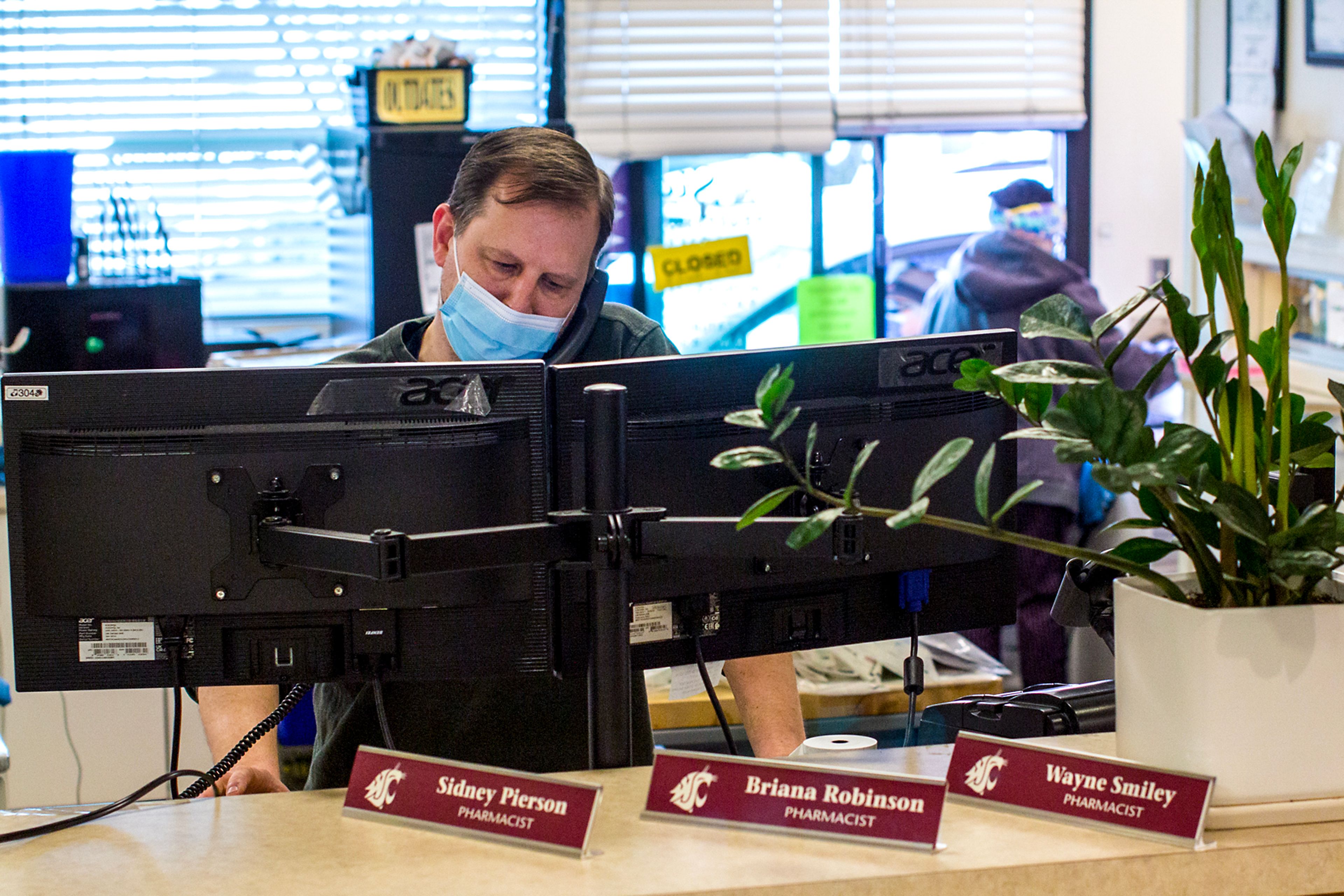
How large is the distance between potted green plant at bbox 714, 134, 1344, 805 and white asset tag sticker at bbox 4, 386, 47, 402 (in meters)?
0.62

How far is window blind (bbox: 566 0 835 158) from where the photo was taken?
4.08m

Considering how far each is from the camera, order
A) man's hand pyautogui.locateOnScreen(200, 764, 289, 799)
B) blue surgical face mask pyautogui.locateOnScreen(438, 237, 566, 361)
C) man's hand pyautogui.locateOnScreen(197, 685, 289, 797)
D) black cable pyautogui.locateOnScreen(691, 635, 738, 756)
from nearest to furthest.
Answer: black cable pyautogui.locateOnScreen(691, 635, 738, 756) → man's hand pyautogui.locateOnScreen(200, 764, 289, 799) → man's hand pyautogui.locateOnScreen(197, 685, 289, 797) → blue surgical face mask pyautogui.locateOnScreen(438, 237, 566, 361)

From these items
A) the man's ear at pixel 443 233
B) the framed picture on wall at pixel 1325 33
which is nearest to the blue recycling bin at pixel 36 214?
the man's ear at pixel 443 233

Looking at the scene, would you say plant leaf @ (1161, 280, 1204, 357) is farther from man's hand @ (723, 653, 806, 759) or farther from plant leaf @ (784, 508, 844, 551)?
man's hand @ (723, 653, 806, 759)

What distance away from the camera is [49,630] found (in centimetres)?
126

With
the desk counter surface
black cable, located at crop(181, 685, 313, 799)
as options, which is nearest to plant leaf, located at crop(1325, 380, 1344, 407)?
the desk counter surface

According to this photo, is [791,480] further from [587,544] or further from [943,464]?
[943,464]

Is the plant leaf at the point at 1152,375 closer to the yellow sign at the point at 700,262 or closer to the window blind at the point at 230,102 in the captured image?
the yellow sign at the point at 700,262

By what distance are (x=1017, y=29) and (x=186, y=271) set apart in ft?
8.51

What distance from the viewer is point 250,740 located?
1362 millimetres

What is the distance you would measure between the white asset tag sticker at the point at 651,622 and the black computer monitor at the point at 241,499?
0.37ft

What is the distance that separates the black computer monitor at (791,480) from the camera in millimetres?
1282

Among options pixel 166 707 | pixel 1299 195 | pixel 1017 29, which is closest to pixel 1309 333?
pixel 1299 195

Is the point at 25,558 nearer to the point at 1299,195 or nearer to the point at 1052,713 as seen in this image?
the point at 1052,713
